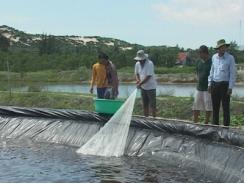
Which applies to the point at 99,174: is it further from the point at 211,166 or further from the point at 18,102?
the point at 18,102

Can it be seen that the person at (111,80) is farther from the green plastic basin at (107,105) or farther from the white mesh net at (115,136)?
the white mesh net at (115,136)

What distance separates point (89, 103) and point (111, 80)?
524cm

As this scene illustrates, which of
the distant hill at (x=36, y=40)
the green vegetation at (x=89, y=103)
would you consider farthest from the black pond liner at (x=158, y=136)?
the distant hill at (x=36, y=40)

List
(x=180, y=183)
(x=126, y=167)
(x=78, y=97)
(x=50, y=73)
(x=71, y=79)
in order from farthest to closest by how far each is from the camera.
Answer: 1. (x=50, y=73)
2. (x=71, y=79)
3. (x=78, y=97)
4. (x=126, y=167)
5. (x=180, y=183)

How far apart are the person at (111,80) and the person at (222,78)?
8.28ft

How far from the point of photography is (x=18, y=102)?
17797 millimetres

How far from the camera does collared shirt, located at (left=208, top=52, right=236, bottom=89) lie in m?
8.68

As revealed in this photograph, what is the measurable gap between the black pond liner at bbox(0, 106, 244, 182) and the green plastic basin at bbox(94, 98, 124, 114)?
24cm

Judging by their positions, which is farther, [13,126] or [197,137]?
[13,126]

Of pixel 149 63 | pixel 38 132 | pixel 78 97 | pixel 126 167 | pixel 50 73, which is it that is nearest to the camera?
pixel 126 167

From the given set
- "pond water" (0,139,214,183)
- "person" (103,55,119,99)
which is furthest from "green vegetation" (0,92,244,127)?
"pond water" (0,139,214,183)

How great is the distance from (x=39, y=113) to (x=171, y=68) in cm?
4257

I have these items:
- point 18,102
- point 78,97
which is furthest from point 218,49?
point 18,102

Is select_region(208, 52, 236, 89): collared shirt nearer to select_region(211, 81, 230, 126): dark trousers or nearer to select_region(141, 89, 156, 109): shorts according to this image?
select_region(211, 81, 230, 126): dark trousers
